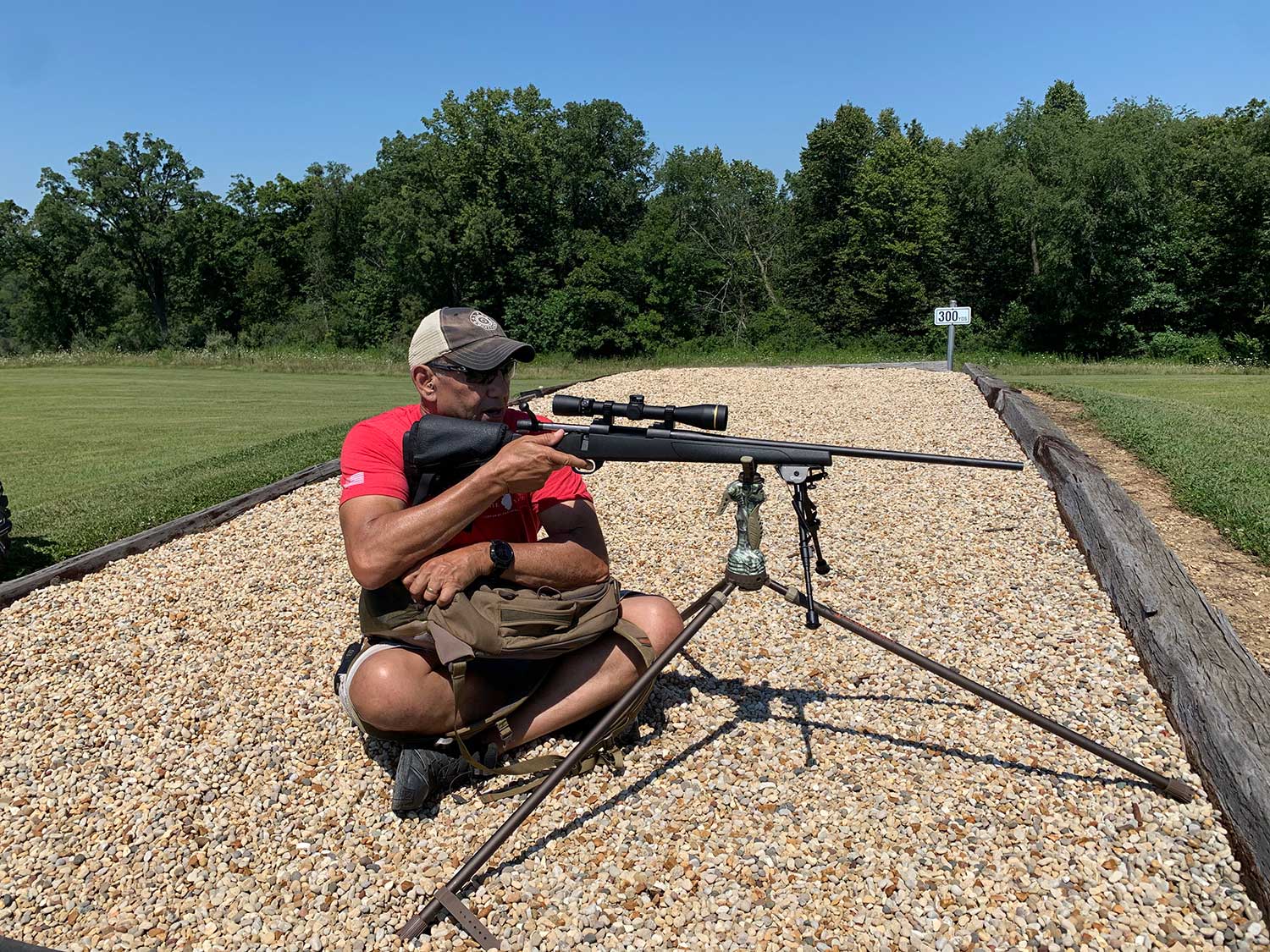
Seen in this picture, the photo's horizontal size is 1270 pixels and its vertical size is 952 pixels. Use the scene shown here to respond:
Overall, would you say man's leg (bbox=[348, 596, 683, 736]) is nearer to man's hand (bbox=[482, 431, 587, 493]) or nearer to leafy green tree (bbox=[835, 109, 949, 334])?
man's hand (bbox=[482, 431, 587, 493])

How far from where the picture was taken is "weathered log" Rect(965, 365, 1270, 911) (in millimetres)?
2840

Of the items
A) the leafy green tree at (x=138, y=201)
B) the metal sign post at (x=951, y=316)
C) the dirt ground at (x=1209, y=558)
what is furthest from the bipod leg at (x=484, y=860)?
the leafy green tree at (x=138, y=201)

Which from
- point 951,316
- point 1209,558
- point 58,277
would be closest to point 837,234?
point 951,316

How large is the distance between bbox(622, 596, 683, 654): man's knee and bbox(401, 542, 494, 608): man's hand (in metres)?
0.78

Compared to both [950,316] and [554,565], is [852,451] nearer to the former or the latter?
[554,565]

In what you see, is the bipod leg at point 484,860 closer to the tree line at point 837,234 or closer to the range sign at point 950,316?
the range sign at point 950,316

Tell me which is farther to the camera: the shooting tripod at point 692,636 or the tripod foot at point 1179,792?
the tripod foot at point 1179,792

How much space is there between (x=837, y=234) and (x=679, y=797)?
48.1 meters

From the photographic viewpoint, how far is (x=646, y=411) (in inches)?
131

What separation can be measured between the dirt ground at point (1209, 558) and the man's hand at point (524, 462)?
3.78 meters

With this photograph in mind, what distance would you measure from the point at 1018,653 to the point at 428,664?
317cm

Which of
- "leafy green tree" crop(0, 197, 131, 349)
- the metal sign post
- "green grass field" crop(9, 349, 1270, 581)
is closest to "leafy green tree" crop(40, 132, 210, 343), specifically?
"leafy green tree" crop(0, 197, 131, 349)

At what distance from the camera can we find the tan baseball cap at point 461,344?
3.22 m

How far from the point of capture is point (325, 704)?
4.16 metres
